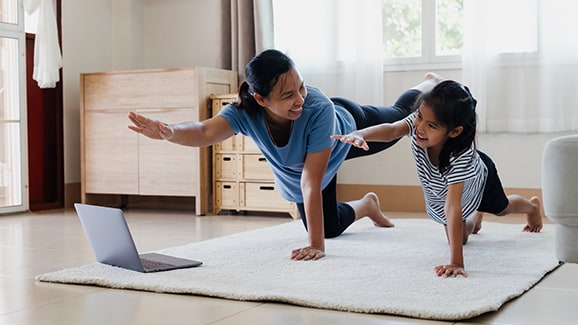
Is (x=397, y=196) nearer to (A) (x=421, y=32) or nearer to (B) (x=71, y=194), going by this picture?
(A) (x=421, y=32)

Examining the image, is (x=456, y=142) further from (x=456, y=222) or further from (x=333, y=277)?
(x=333, y=277)

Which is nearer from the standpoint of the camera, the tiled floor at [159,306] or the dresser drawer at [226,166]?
the tiled floor at [159,306]

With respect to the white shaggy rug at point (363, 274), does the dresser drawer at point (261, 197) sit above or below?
above

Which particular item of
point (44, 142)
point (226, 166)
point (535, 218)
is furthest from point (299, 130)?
point (44, 142)

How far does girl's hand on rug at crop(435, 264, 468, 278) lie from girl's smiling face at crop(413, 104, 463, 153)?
1.34 ft

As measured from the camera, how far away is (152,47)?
5258 millimetres

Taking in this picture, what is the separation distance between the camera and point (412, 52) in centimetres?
446

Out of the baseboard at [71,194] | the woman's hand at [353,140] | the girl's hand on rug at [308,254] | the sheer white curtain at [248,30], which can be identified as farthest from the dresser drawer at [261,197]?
the woman's hand at [353,140]

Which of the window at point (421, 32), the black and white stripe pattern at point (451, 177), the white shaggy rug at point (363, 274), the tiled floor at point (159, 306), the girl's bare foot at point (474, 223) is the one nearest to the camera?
the tiled floor at point (159, 306)

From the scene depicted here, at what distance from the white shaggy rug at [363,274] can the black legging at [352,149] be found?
69 mm

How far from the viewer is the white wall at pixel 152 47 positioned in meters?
4.50

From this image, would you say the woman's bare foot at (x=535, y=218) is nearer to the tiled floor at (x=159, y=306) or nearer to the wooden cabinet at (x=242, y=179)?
the tiled floor at (x=159, y=306)

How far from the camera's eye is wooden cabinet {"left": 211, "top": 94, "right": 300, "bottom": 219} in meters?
4.25

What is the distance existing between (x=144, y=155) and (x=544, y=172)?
3.11 m
